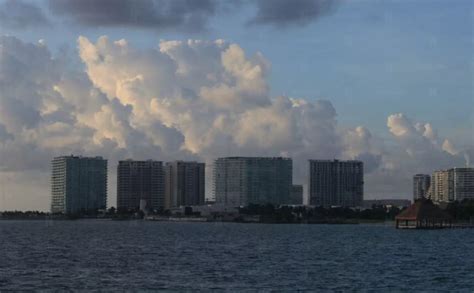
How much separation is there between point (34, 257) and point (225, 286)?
4115 cm

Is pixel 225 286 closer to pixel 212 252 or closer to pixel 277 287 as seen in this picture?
pixel 277 287

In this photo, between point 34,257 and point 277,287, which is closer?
point 277,287

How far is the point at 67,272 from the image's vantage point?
83.8m

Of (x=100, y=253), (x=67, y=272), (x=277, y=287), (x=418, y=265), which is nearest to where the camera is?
(x=277, y=287)

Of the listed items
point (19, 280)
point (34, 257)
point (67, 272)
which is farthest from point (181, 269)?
point (34, 257)

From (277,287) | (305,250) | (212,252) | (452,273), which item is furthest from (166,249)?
(277,287)

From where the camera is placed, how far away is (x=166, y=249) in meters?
128

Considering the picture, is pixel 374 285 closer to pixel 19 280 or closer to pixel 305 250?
pixel 19 280

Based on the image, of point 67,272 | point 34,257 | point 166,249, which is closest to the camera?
point 67,272

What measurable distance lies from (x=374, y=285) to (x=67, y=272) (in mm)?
27873

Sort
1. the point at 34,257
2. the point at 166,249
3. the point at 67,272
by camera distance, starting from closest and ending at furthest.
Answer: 1. the point at 67,272
2. the point at 34,257
3. the point at 166,249

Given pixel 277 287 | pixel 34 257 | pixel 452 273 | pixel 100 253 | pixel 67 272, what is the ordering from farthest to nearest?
pixel 100 253
pixel 34 257
pixel 452 273
pixel 67 272
pixel 277 287

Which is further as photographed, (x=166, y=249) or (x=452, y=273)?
(x=166, y=249)

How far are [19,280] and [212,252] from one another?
47414mm
